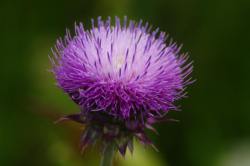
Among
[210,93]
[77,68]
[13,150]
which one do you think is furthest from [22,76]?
[77,68]

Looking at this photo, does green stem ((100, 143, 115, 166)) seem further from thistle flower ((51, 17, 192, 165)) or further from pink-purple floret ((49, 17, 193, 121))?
pink-purple floret ((49, 17, 193, 121))

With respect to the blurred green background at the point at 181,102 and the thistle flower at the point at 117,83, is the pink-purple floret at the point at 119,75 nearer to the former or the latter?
the thistle flower at the point at 117,83

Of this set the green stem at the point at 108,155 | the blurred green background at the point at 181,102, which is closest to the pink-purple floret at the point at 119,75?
the green stem at the point at 108,155

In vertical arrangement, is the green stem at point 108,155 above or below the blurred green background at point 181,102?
below

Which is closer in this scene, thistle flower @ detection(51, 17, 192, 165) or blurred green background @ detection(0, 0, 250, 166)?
thistle flower @ detection(51, 17, 192, 165)

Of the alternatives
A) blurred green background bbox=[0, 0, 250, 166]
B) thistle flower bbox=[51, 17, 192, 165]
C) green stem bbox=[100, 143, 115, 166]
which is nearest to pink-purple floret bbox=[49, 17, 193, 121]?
thistle flower bbox=[51, 17, 192, 165]

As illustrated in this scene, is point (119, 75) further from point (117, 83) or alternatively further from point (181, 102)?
point (181, 102)

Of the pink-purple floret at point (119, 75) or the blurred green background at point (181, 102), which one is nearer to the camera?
the pink-purple floret at point (119, 75)

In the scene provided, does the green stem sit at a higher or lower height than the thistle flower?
lower
